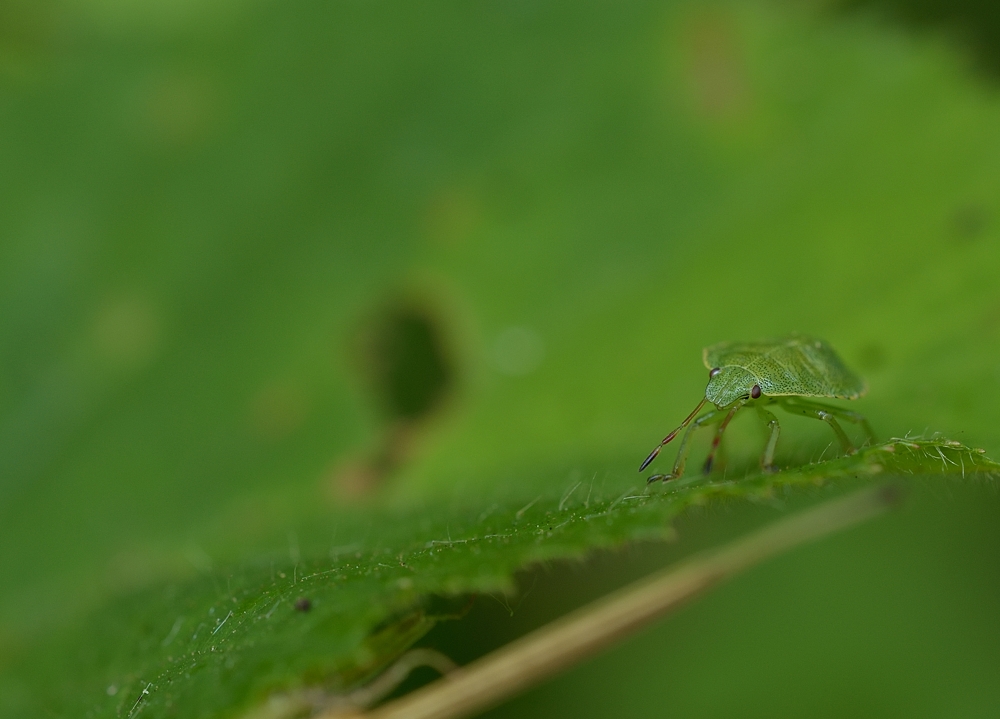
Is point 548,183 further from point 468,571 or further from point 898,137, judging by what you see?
point 468,571

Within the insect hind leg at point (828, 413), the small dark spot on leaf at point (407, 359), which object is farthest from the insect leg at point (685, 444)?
the small dark spot on leaf at point (407, 359)

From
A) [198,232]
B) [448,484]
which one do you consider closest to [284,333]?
[198,232]

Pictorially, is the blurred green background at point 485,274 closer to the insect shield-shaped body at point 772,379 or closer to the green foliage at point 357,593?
the insect shield-shaped body at point 772,379

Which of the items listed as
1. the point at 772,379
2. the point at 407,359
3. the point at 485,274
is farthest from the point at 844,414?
the point at 407,359

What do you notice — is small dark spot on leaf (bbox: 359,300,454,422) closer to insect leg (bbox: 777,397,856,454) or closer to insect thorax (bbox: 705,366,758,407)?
insect thorax (bbox: 705,366,758,407)

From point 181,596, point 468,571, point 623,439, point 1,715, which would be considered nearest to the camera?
point 468,571

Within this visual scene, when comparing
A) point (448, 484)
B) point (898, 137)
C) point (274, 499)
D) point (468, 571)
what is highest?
point (898, 137)
